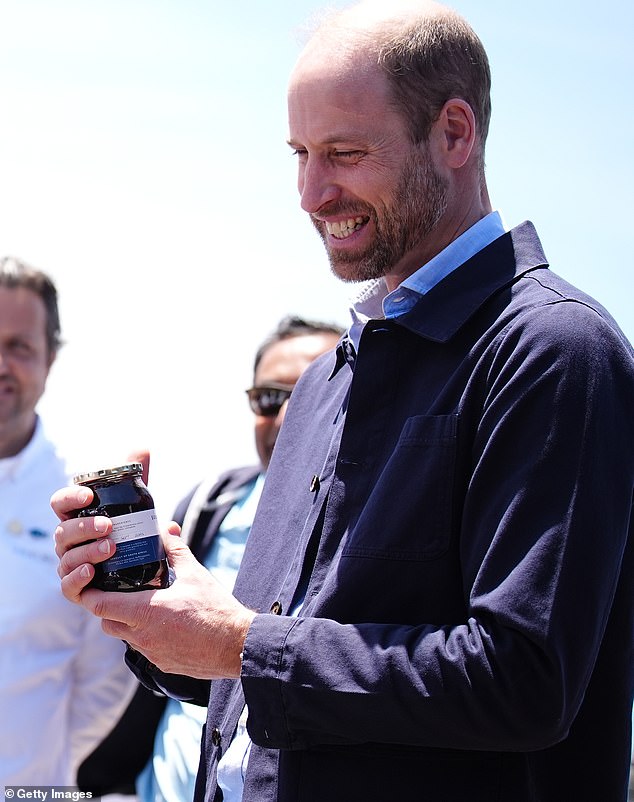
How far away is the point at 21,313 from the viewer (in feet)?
15.6

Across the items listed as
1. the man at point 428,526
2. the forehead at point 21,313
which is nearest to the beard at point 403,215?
the man at point 428,526

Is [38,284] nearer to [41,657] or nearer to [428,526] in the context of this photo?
[41,657]

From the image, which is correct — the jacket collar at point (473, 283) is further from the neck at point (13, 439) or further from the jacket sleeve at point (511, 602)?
the neck at point (13, 439)

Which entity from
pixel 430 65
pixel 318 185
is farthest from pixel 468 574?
pixel 430 65

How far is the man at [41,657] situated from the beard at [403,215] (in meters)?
2.38

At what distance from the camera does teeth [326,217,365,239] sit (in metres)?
2.13

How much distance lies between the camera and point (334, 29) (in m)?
2.14

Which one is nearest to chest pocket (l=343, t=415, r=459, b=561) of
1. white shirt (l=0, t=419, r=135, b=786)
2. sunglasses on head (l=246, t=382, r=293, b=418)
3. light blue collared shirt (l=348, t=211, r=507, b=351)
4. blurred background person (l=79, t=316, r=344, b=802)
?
light blue collared shirt (l=348, t=211, r=507, b=351)

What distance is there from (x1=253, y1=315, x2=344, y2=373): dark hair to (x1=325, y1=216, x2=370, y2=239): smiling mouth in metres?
2.60

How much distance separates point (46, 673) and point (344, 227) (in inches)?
98.3

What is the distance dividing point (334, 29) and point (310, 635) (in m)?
1.19

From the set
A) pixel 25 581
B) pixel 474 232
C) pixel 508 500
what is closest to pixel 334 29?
pixel 474 232

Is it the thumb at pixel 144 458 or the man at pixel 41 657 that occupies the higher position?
the thumb at pixel 144 458

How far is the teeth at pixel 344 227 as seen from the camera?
2127 mm
